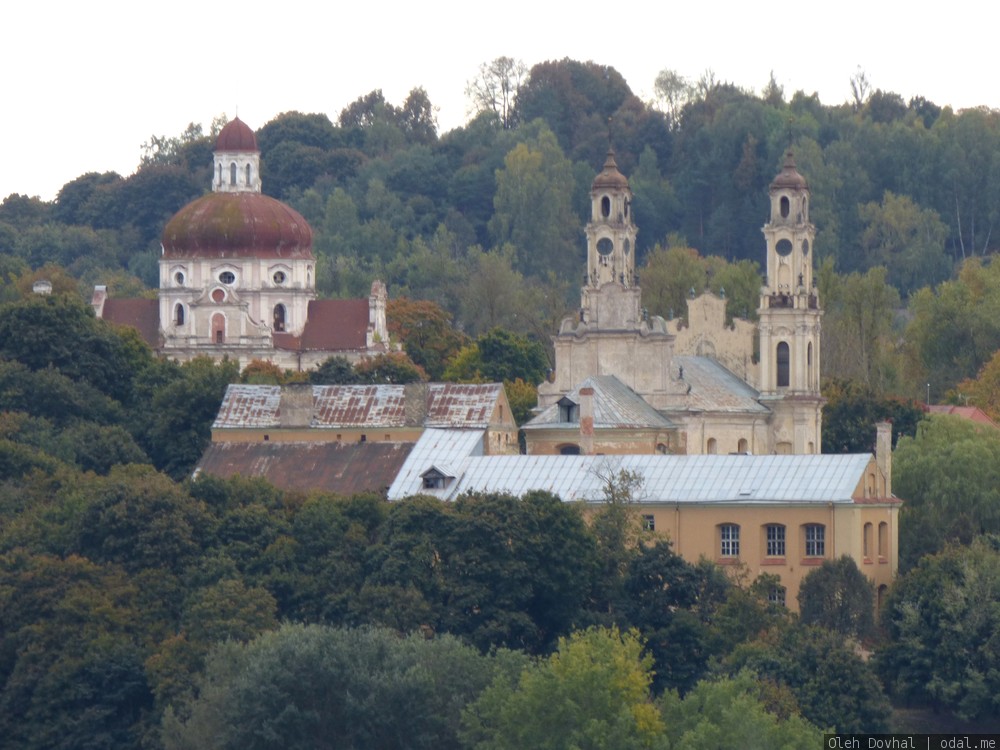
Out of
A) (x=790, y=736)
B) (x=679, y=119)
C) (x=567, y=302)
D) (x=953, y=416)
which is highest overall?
(x=679, y=119)

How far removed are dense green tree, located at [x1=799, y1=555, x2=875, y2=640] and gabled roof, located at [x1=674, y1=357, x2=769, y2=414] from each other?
2002 centimetres

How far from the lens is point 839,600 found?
241 feet

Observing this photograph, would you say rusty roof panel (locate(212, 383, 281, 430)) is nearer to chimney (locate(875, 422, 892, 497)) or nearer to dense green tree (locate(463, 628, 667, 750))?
chimney (locate(875, 422, 892, 497))

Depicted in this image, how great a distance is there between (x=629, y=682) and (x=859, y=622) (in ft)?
38.7

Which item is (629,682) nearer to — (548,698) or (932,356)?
(548,698)

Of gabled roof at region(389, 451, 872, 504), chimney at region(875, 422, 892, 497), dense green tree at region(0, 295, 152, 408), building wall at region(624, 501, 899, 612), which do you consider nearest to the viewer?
building wall at region(624, 501, 899, 612)

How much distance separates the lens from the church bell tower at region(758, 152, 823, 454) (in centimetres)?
9725

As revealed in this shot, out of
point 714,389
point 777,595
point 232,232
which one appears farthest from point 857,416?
point 232,232

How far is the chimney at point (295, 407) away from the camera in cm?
8812

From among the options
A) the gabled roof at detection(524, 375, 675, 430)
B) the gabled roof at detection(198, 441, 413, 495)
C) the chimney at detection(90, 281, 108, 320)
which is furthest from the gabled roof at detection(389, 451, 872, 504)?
the chimney at detection(90, 281, 108, 320)

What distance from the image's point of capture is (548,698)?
61969 mm

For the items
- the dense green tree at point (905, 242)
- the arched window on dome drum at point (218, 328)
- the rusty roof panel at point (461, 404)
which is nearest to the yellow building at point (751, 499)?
the rusty roof panel at point (461, 404)

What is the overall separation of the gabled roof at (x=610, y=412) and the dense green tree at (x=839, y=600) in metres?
14.2

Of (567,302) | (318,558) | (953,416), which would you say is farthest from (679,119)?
(318,558)
